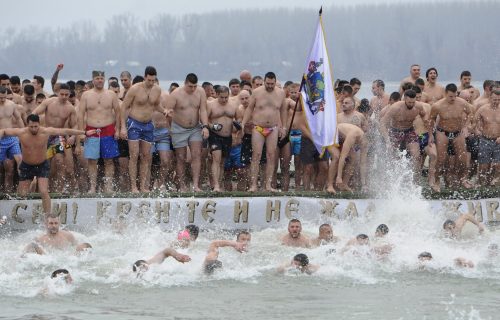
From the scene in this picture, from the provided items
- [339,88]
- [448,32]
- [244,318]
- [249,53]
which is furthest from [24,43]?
[244,318]

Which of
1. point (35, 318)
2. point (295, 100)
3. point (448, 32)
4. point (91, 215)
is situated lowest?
point (35, 318)

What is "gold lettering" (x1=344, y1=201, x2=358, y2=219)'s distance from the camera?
18500 mm

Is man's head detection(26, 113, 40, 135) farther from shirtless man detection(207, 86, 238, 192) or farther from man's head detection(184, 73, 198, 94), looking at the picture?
shirtless man detection(207, 86, 238, 192)

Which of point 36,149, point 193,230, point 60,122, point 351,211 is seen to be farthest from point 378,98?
point 36,149

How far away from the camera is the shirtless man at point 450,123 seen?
19.7 meters

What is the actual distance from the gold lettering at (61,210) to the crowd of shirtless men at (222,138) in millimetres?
640

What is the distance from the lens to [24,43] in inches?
4023

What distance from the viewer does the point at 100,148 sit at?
18953mm

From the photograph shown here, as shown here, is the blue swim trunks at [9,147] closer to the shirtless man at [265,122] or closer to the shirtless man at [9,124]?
the shirtless man at [9,124]

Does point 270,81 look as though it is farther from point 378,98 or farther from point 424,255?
point 424,255

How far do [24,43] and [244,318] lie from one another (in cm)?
9114

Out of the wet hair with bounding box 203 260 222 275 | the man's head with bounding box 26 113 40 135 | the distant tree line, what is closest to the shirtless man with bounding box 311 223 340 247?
the wet hair with bounding box 203 260 222 275

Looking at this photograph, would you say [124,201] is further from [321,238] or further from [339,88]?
[339,88]

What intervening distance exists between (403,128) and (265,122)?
2309 mm
